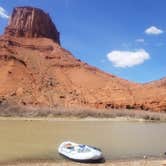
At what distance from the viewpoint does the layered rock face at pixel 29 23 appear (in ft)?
390

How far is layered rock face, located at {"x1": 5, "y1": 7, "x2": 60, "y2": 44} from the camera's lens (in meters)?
119

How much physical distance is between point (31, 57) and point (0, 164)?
88.8m

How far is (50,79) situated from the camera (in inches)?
3812

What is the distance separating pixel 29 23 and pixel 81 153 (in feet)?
349

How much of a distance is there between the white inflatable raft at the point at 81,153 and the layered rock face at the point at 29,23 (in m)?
101

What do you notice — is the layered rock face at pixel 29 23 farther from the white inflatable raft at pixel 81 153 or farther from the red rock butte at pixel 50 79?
the white inflatable raft at pixel 81 153

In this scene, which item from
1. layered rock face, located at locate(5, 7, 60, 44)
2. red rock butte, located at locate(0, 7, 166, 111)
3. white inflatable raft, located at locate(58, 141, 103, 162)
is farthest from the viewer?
layered rock face, located at locate(5, 7, 60, 44)

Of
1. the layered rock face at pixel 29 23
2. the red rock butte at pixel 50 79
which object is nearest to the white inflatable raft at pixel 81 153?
the red rock butte at pixel 50 79

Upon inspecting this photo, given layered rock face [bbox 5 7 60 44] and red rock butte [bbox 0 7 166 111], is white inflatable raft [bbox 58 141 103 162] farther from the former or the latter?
layered rock face [bbox 5 7 60 44]

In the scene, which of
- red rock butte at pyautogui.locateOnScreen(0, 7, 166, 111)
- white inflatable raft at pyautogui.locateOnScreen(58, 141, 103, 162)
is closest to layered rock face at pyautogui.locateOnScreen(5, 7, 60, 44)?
red rock butte at pyautogui.locateOnScreen(0, 7, 166, 111)

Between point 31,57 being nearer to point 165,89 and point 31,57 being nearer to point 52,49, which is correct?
point 52,49

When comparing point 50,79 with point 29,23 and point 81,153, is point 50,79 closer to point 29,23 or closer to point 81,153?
point 29,23

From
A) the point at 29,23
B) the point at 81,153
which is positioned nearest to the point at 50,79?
the point at 29,23

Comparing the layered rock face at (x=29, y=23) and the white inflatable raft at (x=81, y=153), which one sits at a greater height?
the layered rock face at (x=29, y=23)
